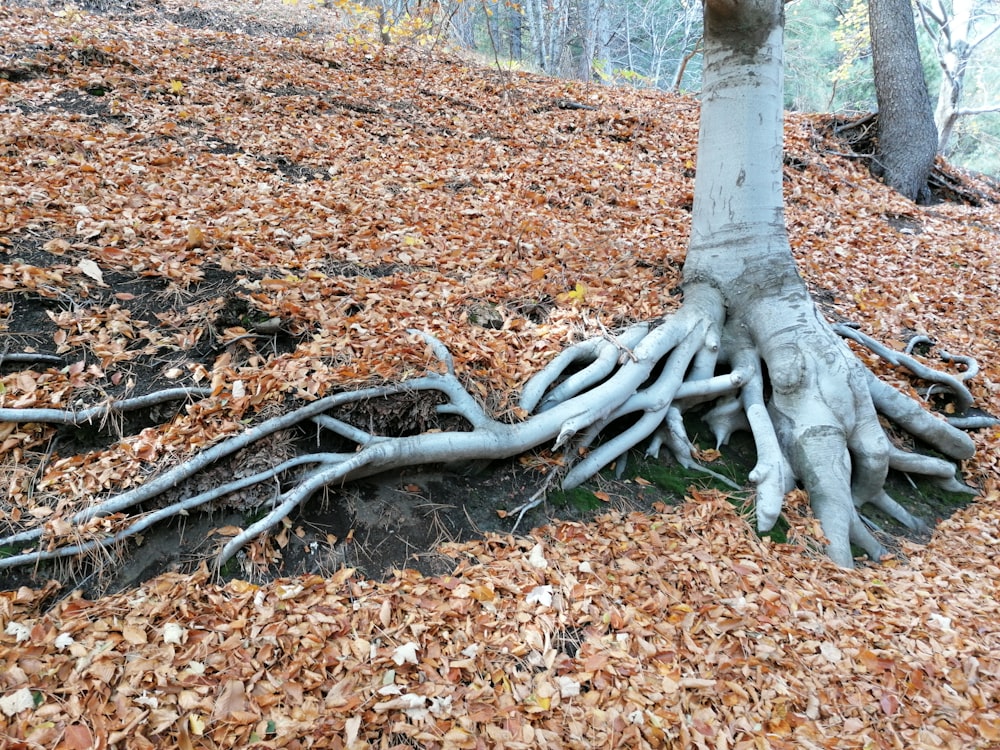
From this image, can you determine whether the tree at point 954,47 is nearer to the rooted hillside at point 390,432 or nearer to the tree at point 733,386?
the rooted hillside at point 390,432

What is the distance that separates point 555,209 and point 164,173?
387 centimetres

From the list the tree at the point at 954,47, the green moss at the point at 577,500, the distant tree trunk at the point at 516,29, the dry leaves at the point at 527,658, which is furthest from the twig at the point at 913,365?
the distant tree trunk at the point at 516,29

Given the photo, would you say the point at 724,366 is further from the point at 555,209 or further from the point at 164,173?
the point at 164,173

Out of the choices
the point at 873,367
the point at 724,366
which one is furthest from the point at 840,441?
the point at 873,367

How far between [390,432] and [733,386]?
8.21 feet

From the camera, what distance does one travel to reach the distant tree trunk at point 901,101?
9156 mm

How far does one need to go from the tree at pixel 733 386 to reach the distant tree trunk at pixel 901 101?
242 inches

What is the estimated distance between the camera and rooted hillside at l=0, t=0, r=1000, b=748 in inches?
90.6

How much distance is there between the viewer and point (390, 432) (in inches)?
133

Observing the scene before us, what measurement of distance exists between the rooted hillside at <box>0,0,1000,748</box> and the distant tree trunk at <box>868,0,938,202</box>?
3082 mm

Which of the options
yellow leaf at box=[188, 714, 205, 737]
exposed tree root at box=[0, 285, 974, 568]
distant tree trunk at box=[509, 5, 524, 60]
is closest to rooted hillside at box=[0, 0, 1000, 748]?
yellow leaf at box=[188, 714, 205, 737]

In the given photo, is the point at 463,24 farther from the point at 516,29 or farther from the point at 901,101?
the point at 901,101

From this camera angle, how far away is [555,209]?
250 inches

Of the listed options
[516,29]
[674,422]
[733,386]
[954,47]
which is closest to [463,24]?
[516,29]
